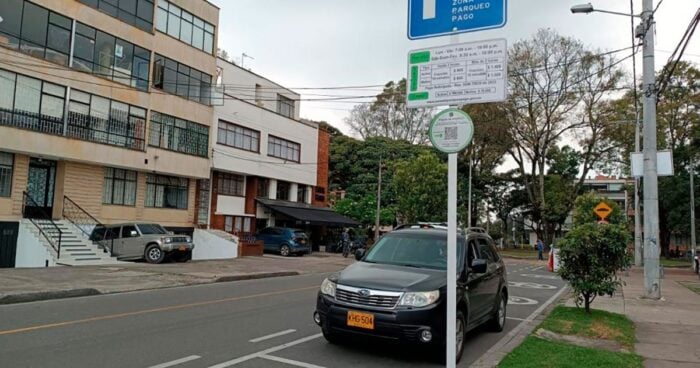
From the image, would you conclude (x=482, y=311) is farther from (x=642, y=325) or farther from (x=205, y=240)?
(x=205, y=240)

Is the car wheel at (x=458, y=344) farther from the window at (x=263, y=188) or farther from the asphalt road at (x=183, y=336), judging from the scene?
the window at (x=263, y=188)

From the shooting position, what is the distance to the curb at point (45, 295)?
11.2 metres

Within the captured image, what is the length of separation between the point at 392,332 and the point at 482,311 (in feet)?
7.95

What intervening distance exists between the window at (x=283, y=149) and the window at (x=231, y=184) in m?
2.85

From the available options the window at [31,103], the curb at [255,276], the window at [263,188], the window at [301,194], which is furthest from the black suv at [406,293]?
the window at [301,194]

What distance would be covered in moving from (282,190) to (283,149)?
288cm

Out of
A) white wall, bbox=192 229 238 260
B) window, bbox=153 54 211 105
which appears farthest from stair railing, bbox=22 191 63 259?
window, bbox=153 54 211 105

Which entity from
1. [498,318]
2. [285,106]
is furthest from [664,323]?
[285,106]

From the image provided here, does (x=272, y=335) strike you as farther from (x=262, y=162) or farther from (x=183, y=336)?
(x=262, y=162)

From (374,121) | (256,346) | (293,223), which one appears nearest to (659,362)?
(256,346)

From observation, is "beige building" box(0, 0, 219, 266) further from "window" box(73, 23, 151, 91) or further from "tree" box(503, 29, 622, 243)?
"tree" box(503, 29, 622, 243)

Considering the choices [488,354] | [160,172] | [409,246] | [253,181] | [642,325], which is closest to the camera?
[488,354]

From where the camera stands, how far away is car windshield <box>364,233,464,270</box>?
7.96m

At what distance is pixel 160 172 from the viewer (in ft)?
90.1
